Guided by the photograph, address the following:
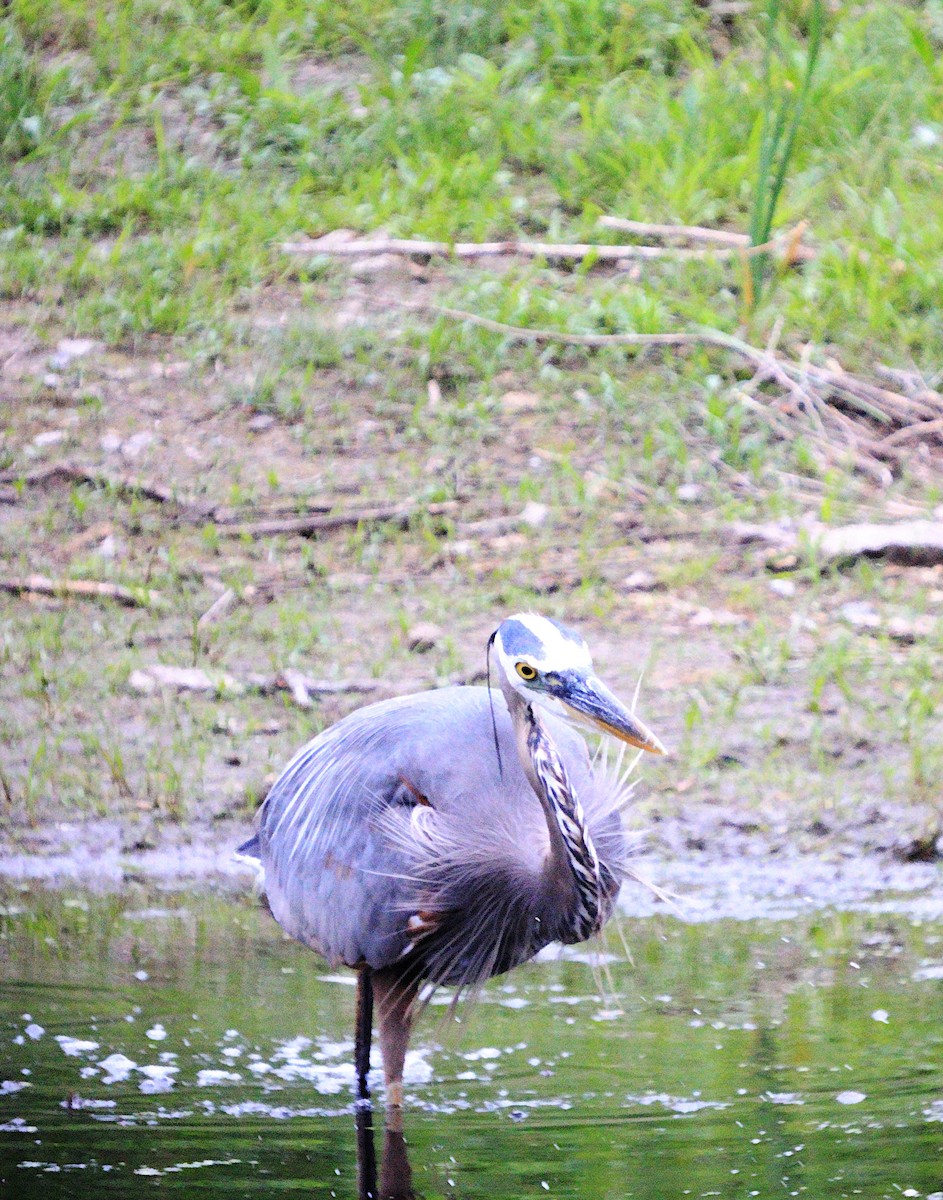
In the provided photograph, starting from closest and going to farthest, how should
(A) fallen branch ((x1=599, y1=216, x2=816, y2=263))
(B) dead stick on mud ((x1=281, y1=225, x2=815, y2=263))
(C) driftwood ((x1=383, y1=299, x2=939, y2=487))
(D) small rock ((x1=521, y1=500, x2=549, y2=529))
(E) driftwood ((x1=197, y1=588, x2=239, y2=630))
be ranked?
(E) driftwood ((x1=197, y1=588, x2=239, y2=630)), (D) small rock ((x1=521, y1=500, x2=549, y2=529)), (C) driftwood ((x1=383, y1=299, x2=939, y2=487)), (A) fallen branch ((x1=599, y1=216, x2=816, y2=263)), (B) dead stick on mud ((x1=281, y1=225, x2=815, y2=263))

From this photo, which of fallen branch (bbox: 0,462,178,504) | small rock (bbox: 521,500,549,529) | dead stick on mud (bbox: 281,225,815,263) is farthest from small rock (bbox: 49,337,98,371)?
small rock (bbox: 521,500,549,529)

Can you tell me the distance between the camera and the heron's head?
3.82m

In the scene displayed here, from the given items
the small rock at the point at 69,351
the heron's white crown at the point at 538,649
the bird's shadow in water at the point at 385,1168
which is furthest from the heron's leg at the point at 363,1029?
the small rock at the point at 69,351

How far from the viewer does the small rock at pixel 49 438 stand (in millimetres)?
8391

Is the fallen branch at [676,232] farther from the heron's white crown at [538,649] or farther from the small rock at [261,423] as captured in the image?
the heron's white crown at [538,649]

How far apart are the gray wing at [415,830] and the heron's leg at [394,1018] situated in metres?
0.11

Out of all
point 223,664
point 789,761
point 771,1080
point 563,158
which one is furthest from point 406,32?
point 771,1080

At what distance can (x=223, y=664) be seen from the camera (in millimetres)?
6965

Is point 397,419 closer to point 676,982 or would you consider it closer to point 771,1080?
point 676,982

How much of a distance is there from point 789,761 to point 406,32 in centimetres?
578

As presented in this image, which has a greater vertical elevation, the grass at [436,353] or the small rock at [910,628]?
the grass at [436,353]

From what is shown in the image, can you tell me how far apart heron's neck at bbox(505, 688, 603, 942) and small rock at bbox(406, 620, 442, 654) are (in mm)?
2697

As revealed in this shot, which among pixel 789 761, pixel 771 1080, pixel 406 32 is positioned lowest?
pixel 789 761

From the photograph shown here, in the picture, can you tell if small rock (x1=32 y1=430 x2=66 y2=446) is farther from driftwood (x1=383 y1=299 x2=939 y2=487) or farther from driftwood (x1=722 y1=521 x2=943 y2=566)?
driftwood (x1=722 y1=521 x2=943 y2=566)
